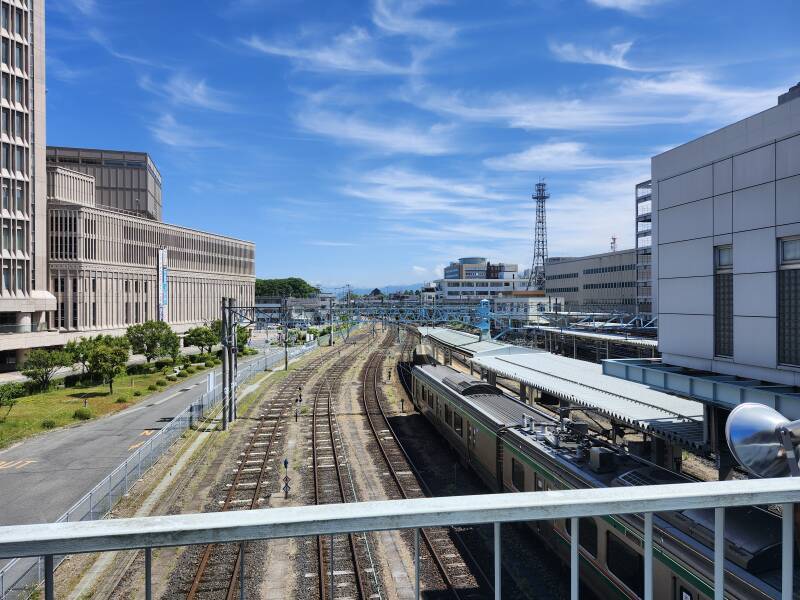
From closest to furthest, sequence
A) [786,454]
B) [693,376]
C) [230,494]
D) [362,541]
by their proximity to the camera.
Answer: [786,454]
[693,376]
[362,541]
[230,494]

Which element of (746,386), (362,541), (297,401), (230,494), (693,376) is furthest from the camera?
(297,401)

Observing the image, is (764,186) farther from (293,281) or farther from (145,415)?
(293,281)

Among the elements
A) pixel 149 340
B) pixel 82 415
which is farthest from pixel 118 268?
pixel 82 415

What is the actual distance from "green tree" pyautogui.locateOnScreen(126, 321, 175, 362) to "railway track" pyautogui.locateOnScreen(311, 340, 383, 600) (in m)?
20.3

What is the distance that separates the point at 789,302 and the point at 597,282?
221 ft

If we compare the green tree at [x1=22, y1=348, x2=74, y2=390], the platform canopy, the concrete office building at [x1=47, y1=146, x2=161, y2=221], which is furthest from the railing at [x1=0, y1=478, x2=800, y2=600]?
the concrete office building at [x1=47, y1=146, x2=161, y2=221]

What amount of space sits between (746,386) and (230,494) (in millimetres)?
14289

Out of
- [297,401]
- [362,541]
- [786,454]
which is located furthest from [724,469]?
[297,401]

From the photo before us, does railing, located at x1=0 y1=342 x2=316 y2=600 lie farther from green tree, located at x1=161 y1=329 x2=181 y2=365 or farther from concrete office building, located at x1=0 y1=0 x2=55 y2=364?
concrete office building, located at x1=0 y1=0 x2=55 y2=364

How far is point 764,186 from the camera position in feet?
37.2

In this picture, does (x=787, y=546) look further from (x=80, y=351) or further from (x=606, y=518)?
(x=80, y=351)

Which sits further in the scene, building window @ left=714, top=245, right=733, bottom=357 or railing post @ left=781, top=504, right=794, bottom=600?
building window @ left=714, top=245, right=733, bottom=357

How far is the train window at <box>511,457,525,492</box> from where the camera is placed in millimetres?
13752

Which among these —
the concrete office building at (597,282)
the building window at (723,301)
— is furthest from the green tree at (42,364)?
the concrete office building at (597,282)
